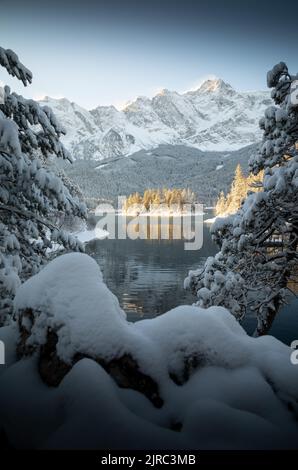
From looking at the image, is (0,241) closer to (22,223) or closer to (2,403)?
(22,223)

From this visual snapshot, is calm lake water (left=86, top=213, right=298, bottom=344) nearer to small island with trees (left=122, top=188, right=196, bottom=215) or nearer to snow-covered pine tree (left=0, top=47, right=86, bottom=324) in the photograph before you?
snow-covered pine tree (left=0, top=47, right=86, bottom=324)

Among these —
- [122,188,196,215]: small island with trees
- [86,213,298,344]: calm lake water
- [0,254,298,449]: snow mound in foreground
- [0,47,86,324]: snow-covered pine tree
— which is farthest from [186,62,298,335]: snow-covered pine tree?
[122,188,196,215]: small island with trees

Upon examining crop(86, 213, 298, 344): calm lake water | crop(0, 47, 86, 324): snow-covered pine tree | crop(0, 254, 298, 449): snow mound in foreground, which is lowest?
crop(86, 213, 298, 344): calm lake water

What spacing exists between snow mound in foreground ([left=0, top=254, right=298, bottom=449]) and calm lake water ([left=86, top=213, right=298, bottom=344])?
17.1 m

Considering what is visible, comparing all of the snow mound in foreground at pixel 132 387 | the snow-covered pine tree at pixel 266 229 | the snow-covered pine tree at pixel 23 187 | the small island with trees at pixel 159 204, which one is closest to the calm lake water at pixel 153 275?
the snow-covered pine tree at pixel 266 229

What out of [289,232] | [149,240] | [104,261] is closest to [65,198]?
[289,232]

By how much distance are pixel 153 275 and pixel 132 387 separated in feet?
118

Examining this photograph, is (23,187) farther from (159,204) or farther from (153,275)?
(159,204)

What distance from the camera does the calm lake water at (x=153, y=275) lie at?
23.7 metres

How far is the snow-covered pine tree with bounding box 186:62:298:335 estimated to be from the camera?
7.25 meters

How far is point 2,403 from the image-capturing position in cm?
335

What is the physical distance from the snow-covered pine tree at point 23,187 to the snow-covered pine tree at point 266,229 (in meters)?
3.67

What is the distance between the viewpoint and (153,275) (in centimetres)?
3931

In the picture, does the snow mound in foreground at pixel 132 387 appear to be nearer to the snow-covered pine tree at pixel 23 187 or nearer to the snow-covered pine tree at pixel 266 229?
the snow-covered pine tree at pixel 23 187
